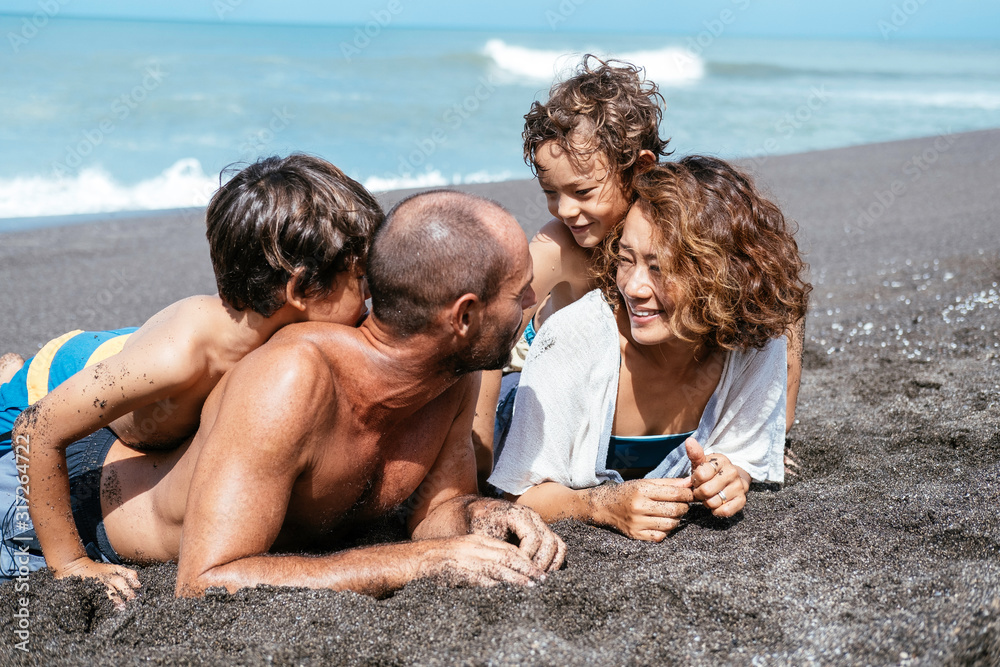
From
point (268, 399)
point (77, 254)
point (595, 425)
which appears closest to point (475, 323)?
point (268, 399)

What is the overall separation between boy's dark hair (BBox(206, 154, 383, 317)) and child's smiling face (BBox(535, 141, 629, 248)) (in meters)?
1.25

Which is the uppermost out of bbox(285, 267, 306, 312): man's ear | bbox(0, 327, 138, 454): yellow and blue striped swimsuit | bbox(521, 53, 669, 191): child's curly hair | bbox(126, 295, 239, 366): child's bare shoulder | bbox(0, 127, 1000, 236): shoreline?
bbox(521, 53, 669, 191): child's curly hair

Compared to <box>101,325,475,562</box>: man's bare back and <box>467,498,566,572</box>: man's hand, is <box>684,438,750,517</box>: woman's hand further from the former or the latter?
<box>101,325,475,562</box>: man's bare back

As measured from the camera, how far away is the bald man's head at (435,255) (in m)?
2.20

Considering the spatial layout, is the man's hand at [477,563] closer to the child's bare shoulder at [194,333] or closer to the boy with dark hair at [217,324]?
the boy with dark hair at [217,324]

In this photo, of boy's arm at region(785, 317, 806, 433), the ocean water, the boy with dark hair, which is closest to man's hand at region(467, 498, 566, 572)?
the boy with dark hair

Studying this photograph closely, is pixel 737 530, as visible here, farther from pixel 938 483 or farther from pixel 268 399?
pixel 268 399

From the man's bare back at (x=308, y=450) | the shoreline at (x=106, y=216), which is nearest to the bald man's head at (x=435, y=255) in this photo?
the man's bare back at (x=308, y=450)

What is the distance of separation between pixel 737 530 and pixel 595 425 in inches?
24.5

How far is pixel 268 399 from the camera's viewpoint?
2.15 m

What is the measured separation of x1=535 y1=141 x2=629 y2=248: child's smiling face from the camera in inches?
140

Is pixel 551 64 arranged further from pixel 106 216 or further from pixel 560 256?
pixel 560 256

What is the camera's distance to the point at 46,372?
3129mm

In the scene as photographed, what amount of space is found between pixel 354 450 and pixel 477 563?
51 centimetres
